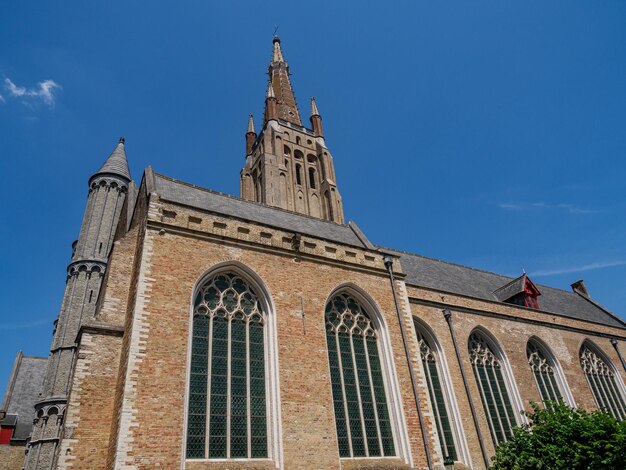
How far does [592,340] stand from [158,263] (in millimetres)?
25233

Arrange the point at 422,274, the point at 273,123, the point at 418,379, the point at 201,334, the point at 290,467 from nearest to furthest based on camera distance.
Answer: the point at 290,467, the point at 201,334, the point at 418,379, the point at 422,274, the point at 273,123

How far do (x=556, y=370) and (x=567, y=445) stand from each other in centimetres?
1206

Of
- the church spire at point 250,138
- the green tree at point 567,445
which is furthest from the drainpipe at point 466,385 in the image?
the church spire at point 250,138

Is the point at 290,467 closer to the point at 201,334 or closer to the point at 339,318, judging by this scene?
the point at 201,334

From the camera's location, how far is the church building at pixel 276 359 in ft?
37.0

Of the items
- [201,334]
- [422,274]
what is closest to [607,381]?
[422,274]

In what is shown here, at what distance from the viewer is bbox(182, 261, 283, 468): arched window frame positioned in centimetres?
1177

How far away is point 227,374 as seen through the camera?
12.5m

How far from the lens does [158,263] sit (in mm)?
12922

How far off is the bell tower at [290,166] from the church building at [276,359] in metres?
25.0

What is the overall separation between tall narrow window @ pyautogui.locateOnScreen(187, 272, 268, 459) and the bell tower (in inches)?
1208

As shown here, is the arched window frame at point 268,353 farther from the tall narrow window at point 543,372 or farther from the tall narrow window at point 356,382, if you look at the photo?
the tall narrow window at point 543,372

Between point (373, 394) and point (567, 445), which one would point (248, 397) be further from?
point (567, 445)

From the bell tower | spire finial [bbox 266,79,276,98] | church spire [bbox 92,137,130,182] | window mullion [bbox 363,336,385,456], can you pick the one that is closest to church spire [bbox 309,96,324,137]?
the bell tower
